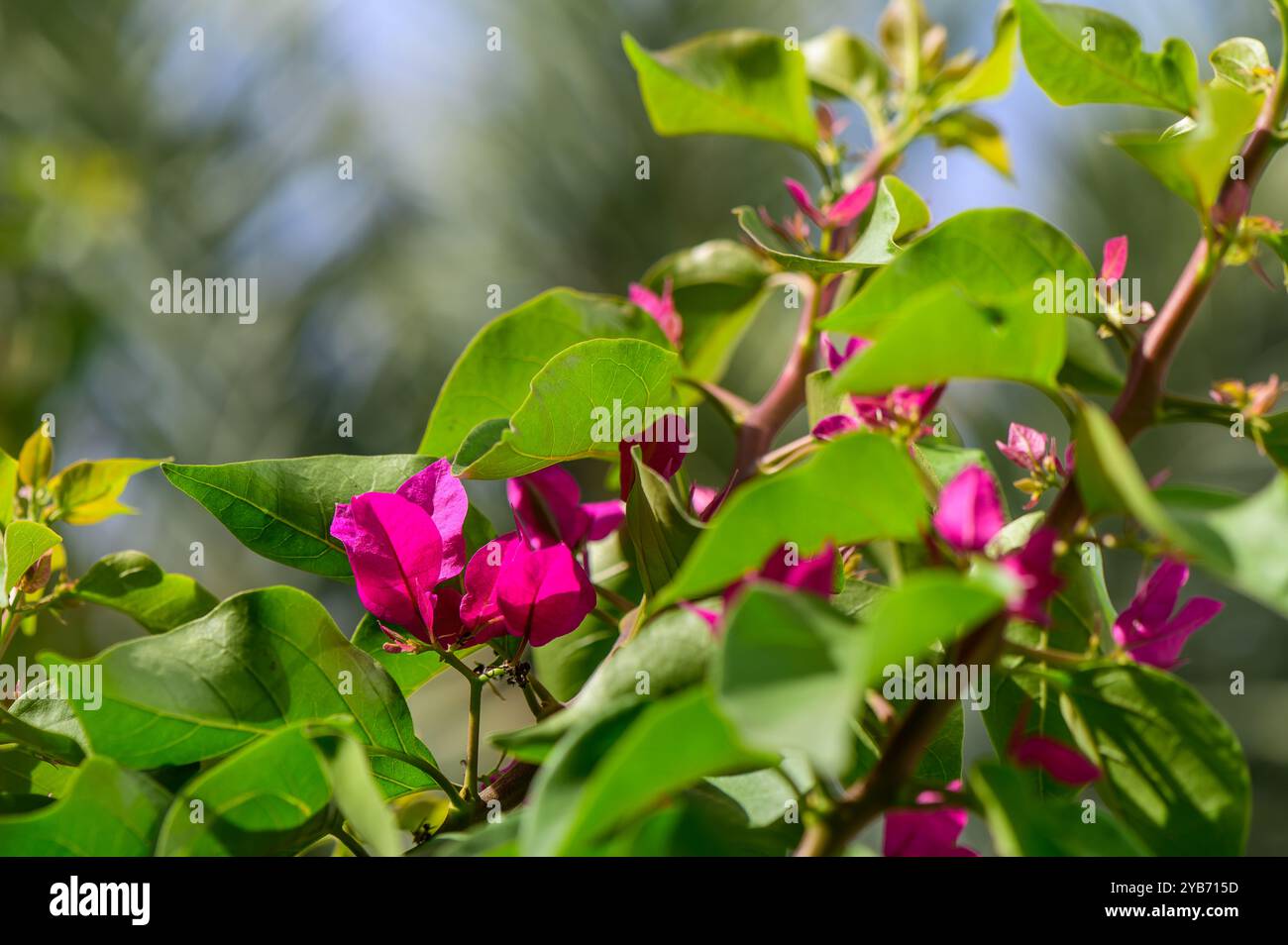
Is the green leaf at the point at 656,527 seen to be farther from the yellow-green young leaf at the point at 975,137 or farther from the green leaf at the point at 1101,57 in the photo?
the yellow-green young leaf at the point at 975,137

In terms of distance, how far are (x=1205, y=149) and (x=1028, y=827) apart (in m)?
0.16

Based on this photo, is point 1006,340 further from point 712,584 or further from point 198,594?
point 198,594

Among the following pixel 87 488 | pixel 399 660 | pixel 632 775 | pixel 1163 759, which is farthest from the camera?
pixel 87 488

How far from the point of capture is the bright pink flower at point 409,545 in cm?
34

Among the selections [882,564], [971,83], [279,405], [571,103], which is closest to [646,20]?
[571,103]

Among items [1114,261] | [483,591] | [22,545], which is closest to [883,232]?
[1114,261]

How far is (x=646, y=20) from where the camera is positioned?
3.59 meters

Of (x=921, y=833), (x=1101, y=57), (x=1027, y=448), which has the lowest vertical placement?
(x=921, y=833)

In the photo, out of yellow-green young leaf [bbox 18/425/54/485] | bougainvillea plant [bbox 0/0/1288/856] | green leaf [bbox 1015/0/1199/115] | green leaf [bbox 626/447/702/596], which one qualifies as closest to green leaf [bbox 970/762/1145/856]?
bougainvillea plant [bbox 0/0/1288/856]

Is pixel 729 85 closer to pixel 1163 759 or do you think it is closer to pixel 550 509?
pixel 550 509

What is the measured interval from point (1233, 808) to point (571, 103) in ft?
12.3

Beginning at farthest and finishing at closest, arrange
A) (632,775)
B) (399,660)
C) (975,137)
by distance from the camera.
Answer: (975,137) < (399,660) < (632,775)

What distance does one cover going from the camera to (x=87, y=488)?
1.67 ft

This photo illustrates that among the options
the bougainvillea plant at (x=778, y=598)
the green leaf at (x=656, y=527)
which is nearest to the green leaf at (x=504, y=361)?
the bougainvillea plant at (x=778, y=598)
